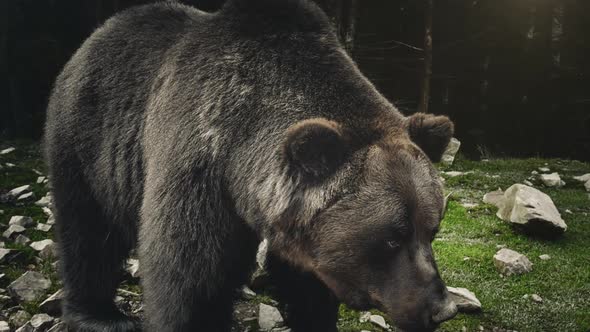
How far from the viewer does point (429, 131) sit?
3035mm

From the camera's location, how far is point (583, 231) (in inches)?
235

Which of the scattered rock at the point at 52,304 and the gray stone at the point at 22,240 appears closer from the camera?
the scattered rock at the point at 52,304

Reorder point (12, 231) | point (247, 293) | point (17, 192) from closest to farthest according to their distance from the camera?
point (247, 293), point (12, 231), point (17, 192)

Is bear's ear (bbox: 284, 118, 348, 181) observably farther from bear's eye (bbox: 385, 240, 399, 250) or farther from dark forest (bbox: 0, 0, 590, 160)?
dark forest (bbox: 0, 0, 590, 160)

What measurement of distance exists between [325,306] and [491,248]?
235 cm

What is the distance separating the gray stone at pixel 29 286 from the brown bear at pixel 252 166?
0.67 meters

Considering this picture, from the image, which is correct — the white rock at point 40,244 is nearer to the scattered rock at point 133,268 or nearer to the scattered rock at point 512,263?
the scattered rock at point 133,268

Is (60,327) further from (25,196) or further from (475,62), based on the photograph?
(475,62)

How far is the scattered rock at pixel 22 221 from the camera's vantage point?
18.6 ft

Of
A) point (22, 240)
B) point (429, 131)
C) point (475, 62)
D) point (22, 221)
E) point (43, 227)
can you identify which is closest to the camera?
point (429, 131)

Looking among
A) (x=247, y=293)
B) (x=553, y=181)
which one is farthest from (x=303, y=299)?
(x=553, y=181)

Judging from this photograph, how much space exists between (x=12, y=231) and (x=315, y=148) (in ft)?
12.6

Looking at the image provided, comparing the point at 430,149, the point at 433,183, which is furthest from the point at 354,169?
the point at 430,149

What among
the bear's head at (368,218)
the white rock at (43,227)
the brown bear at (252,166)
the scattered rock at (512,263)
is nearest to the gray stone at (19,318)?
→ the brown bear at (252,166)
